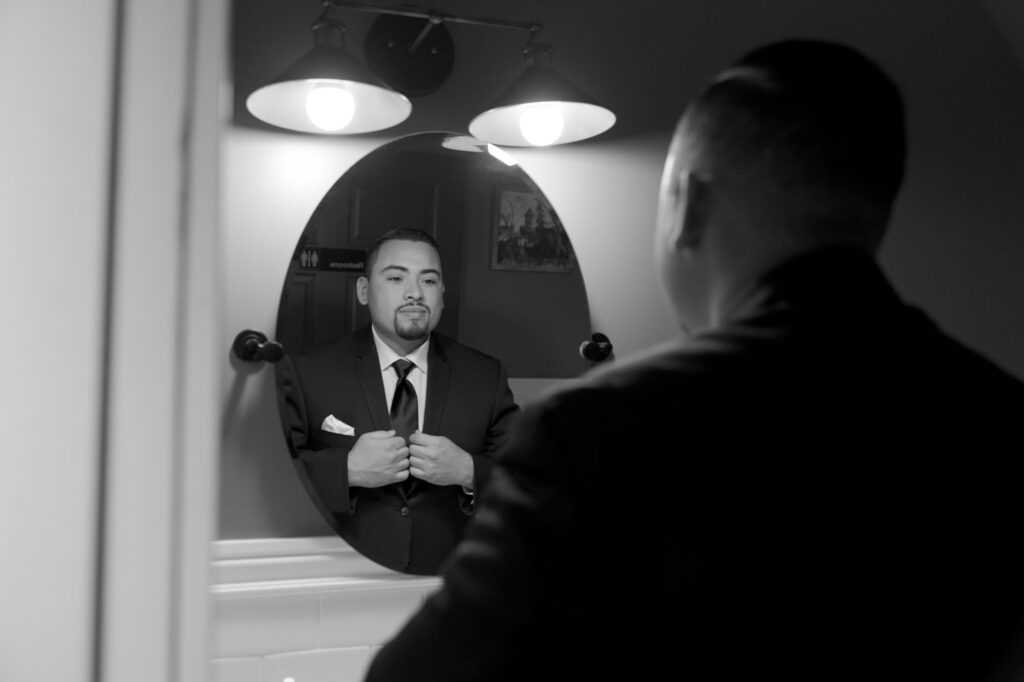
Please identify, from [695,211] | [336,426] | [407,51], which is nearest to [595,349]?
[336,426]

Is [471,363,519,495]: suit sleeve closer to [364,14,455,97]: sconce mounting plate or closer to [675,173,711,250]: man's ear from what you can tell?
[364,14,455,97]: sconce mounting plate

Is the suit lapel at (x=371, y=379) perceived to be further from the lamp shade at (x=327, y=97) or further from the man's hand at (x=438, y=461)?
the lamp shade at (x=327, y=97)

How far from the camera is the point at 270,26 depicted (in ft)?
3.93

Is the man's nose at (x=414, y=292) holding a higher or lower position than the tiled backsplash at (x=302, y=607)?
higher

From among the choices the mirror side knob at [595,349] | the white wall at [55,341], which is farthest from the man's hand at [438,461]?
the white wall at [55,341]

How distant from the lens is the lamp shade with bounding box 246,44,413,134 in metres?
1.17

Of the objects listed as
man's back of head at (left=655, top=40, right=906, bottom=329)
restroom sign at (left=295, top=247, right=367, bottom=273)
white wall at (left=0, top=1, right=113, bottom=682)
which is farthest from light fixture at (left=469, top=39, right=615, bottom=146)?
A: white wall at (left=0, top=1, right=113, bottom=682)

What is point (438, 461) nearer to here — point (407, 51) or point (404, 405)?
point (404, 405)

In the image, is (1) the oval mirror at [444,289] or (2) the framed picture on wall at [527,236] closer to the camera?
(1) the oval mirror at [444,289]

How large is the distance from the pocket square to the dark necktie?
0.06 m

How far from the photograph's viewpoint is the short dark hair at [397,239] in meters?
1.25

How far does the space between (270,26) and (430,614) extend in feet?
2.90

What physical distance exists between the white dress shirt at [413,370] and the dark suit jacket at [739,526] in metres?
0.66

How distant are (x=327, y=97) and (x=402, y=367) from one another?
38 centimetres
